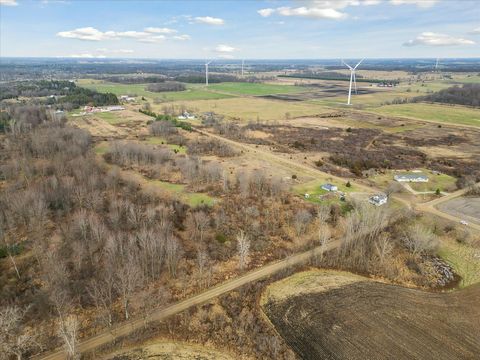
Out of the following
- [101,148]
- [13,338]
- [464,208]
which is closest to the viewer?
[13,338]

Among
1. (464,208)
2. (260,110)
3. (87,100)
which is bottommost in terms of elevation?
(464,208)

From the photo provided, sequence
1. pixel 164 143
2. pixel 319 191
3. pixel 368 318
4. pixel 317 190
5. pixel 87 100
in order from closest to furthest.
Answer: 1. pixel 368 318
2. pixel 319 191
3. pixel 317 190
4. pixel 164 143
5. pixel 87 100

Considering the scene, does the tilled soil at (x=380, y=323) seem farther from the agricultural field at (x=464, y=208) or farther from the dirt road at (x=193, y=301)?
the agricultural field at (x=464, y=208)

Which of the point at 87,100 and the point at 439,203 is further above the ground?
the point at 87,100

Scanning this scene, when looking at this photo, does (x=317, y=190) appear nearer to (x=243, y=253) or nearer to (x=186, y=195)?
(x=186, y=195)

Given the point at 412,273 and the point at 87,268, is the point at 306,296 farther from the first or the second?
the point at 87,268

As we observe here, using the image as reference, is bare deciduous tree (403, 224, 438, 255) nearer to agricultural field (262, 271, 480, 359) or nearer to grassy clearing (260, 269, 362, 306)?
agricultural field (262, 271, 480, 359)

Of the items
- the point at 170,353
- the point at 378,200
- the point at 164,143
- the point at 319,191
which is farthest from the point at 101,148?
the point at 170,353
